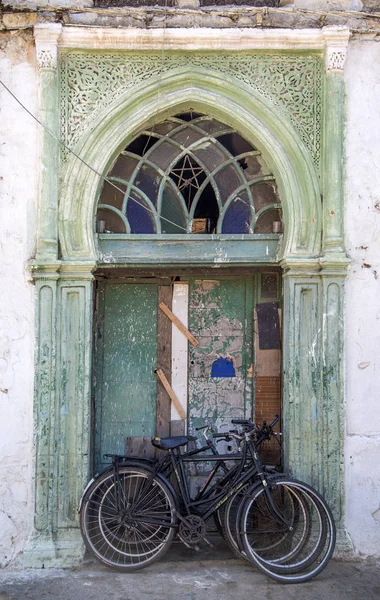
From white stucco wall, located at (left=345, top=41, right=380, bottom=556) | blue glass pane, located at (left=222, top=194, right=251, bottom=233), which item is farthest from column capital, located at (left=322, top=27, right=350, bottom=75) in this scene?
blue glass pane, located at (left=222, top=194, right=251, bottom=233)

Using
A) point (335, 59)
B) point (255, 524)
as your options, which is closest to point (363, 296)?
point (335, 59)

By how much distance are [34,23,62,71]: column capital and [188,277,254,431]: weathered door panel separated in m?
2.47

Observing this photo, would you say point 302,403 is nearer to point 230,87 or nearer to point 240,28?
point 230,87

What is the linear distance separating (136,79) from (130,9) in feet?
1.88

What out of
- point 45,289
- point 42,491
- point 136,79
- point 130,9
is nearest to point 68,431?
point 42,491

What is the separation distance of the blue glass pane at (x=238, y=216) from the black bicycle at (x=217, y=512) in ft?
5.52

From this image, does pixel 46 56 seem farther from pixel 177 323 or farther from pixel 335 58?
pixel 177 323

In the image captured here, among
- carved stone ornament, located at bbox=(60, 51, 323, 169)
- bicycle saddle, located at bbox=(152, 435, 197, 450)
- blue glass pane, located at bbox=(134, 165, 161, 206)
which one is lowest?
bicycle saddle, located at bbox=(152, 435, 197, 450)

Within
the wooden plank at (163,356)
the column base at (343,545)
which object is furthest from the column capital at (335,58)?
the column base at (343,545)

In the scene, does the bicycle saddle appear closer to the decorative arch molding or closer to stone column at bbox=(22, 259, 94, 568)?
stone column at bbox=(22, 259, 94, 568)

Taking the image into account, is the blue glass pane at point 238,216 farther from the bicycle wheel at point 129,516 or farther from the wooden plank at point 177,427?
the bicycle wheel at point 129,516

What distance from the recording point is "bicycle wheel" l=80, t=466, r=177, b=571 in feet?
17.4

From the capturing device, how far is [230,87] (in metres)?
5.71

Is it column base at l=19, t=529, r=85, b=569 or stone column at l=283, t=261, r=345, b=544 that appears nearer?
column base at l=19, t=529, r=85, b=569
